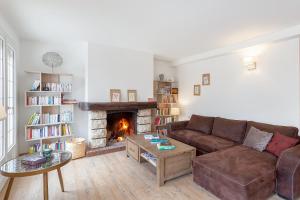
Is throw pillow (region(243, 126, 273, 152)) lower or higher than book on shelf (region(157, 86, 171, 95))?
lower

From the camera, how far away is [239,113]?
368cm

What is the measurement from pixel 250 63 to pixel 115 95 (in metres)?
3.11

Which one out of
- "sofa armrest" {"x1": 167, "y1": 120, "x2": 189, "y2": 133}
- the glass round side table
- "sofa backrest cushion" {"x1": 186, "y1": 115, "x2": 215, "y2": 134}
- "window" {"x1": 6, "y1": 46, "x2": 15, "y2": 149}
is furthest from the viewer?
"sofa armrest" {"x1": 167, "y1": 120, "x2": 189, "y2": 133}

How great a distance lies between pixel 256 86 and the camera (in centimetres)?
334

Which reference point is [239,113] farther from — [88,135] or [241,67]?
[88,135]

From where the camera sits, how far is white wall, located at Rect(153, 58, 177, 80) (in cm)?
518

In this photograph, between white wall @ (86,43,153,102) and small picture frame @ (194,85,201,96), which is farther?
small picture frame @ (194,85,201,96)

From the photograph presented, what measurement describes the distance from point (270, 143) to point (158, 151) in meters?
1.82

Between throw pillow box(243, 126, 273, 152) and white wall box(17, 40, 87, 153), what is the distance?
11.8 feet

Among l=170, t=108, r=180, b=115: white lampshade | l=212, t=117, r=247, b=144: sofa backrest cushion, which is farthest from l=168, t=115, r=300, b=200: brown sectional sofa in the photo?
l=170, t=108, r=180, b=115: white lampshade

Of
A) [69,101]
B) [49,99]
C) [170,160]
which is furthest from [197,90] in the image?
[49,99]

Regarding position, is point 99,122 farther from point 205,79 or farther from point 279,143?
point 279,143

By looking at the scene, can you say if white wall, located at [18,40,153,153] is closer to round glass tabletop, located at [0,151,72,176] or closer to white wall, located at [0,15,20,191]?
white wall, located at [0,15,20,191]

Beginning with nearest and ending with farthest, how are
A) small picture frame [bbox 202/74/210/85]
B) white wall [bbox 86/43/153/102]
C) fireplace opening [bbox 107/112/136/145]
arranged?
white wall [bbox 86/43/153/102]
fireplace opening [bbox 107/112/136/145]
small picture frame [bbox 202/74/210/85]
